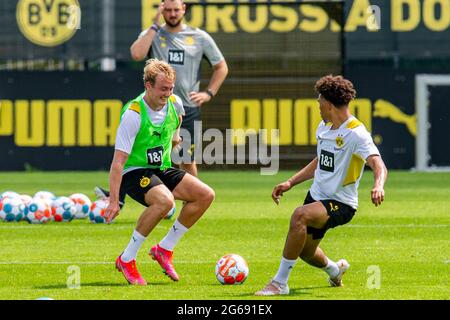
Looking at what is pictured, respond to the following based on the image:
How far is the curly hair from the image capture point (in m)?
8.98

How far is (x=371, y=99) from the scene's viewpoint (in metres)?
24.8

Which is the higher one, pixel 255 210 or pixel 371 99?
pixel 371 99

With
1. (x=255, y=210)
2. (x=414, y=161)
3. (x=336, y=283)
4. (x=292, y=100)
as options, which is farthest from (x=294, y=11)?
(x=336, y=283)

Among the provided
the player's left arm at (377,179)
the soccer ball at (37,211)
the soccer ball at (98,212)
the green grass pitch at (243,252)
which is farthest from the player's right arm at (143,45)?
the player's left arm at (377,179)

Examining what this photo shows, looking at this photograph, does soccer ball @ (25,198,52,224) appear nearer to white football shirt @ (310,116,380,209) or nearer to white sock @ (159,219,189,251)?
white sock @ (159,219,189,251)

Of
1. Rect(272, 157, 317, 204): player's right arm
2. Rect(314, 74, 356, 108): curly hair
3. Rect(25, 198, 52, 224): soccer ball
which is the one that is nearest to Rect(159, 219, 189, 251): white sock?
Rect(272, 157, 317, 204): player's right arm

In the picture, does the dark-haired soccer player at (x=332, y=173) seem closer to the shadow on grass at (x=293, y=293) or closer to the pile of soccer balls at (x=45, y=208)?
the shadow on grass at (x=293, y=293)

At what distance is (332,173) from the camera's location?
29.7 ft

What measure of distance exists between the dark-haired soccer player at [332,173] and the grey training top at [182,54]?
5.25 metres

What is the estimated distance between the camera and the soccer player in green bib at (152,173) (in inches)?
376
